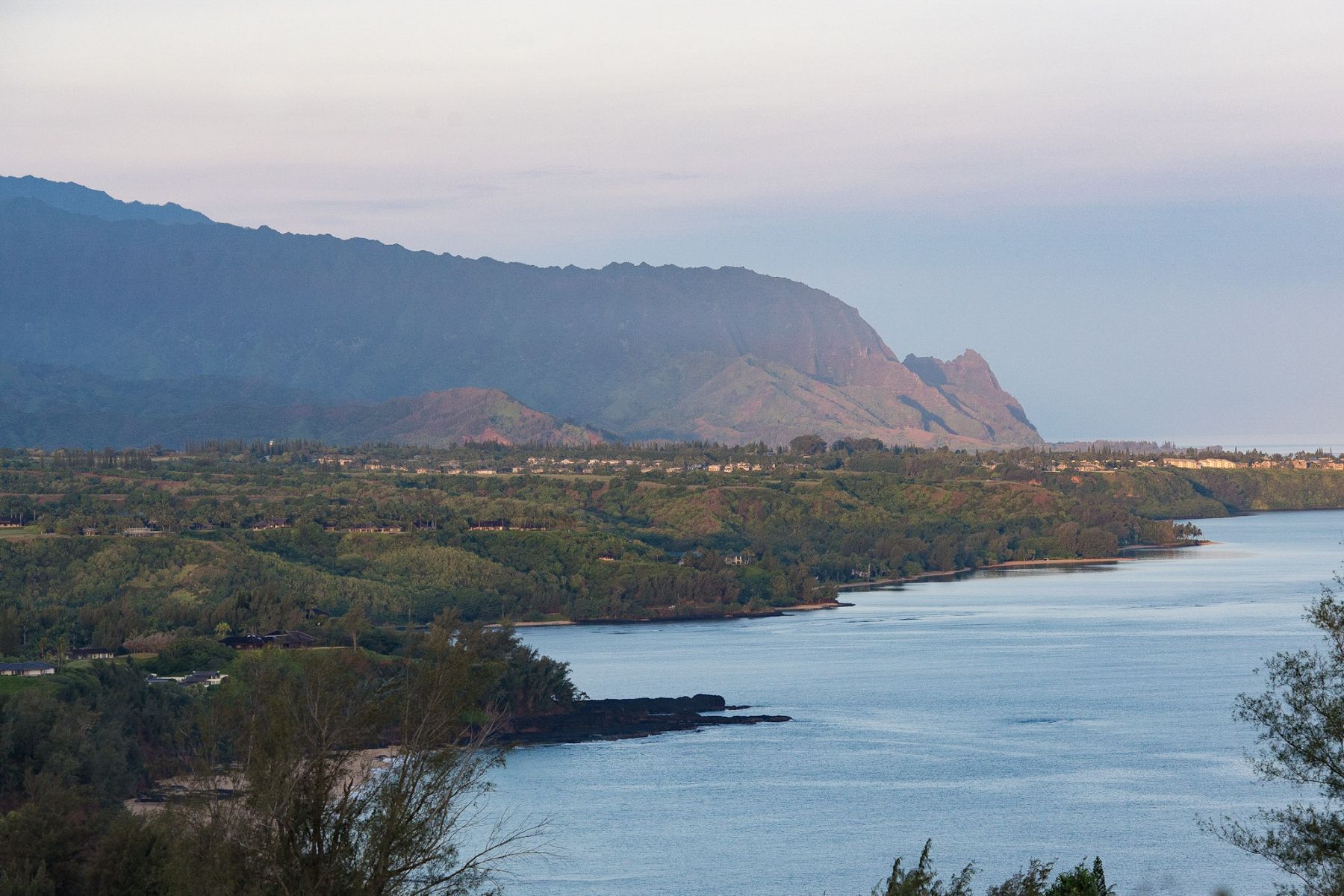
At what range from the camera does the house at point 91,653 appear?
5900 centimetres

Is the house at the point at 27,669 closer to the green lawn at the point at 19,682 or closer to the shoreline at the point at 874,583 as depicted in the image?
the green lawn at the point at 19,682

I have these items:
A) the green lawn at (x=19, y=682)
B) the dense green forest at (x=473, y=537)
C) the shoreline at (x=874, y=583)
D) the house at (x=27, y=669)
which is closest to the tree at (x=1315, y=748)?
the green lawn at (x=19, y=682)

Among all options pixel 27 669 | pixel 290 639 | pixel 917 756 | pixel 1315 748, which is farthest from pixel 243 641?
pixel 1315 748

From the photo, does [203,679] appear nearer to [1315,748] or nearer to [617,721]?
[617,721]

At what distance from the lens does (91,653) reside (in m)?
61.5

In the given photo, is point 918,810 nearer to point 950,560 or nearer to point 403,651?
point 403,651

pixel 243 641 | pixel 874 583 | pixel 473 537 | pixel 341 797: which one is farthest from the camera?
pixel 874 583

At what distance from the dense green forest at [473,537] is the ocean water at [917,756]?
32.1 ft

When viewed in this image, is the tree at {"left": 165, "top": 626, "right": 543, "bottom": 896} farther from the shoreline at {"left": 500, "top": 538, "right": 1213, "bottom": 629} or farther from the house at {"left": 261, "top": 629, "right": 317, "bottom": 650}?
the shoreline at {"left": 500, "top": 538, "right": 1213, "bottom": 629}

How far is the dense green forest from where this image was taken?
3265 inches

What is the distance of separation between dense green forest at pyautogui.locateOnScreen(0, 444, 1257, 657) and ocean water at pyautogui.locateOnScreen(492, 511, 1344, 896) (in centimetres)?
979

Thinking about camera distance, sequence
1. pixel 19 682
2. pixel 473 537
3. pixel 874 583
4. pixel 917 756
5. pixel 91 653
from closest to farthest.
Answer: pixel 19 682, pixel 917 756, pixel 91 653, pixel 473 537, pixel 874 583

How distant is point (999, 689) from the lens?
6294 cm

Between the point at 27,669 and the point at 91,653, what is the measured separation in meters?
12.0
